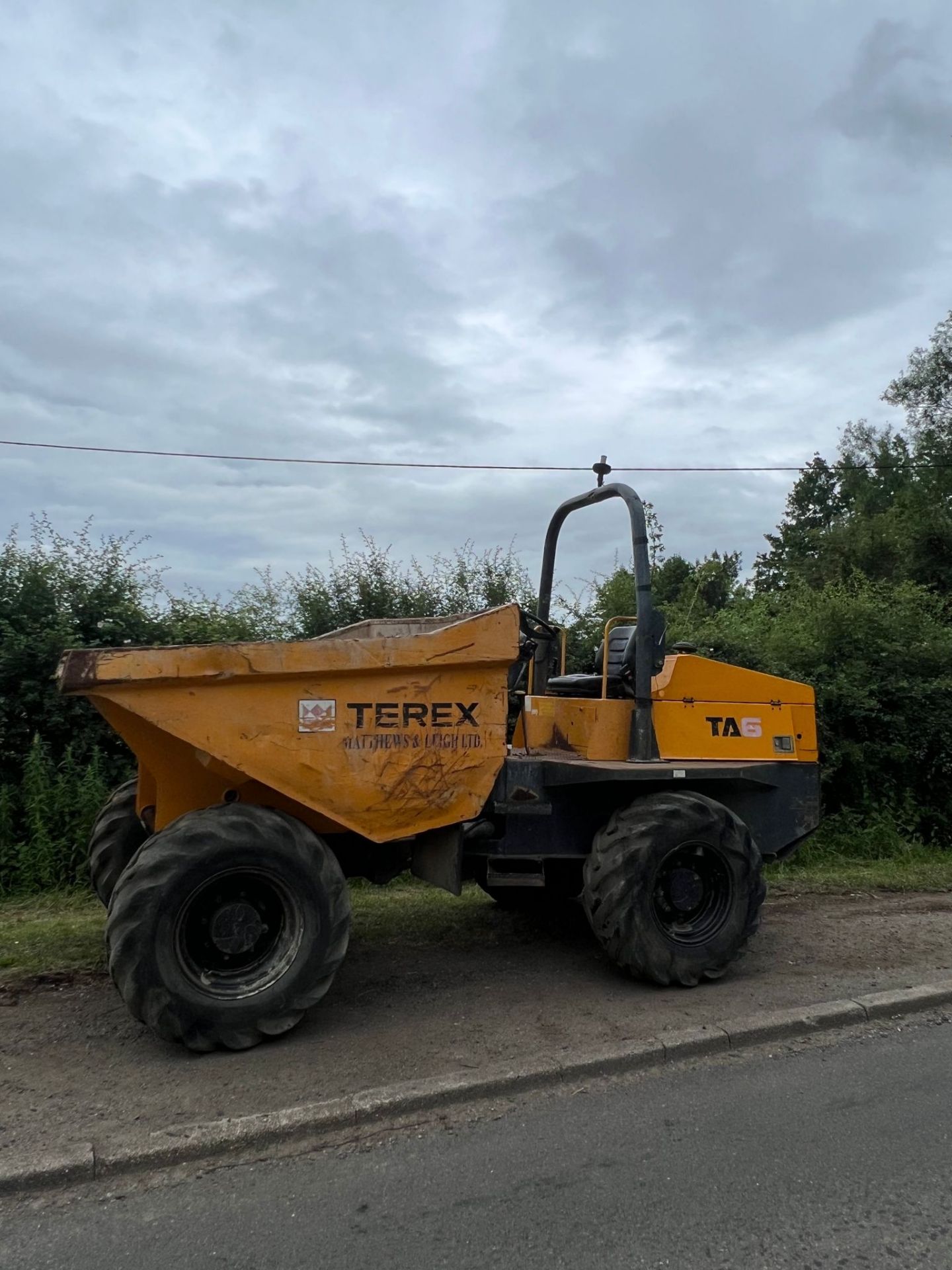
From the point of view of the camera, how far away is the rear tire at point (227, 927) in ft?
14.2

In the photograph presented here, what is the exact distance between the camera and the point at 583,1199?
10.9ft

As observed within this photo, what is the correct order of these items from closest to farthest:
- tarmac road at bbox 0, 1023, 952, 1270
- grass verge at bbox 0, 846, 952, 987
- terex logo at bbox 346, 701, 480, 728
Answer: tarmac road at bbox 0, 1023, 952, 1270 → terex logo at bbox 346, 701, 480, 728 → grass verge at bbox 0, 846, 952, 987

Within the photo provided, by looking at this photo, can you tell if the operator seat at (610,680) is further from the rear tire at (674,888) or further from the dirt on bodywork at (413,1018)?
the dirt on bodywork at (413,1018)

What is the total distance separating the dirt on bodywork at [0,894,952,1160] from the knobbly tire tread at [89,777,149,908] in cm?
67

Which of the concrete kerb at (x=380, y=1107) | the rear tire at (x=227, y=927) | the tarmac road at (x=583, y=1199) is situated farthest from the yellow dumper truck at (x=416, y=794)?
the tarmac road at (x=583, y=1199)

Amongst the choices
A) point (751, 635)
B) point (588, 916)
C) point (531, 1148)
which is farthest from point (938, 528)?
point (531, 1148)

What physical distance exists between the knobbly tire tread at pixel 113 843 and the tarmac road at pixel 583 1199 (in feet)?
8.95

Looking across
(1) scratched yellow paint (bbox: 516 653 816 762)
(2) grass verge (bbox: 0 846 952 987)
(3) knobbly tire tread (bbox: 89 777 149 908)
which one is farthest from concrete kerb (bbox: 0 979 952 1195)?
(3) knobbly tire tread (bbox: 89 777 149 908)

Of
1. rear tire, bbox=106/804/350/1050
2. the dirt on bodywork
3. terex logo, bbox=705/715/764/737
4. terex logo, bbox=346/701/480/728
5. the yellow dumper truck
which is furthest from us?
terex logo, bbox=705/715/764/737

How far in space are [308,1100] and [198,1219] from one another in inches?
31.7

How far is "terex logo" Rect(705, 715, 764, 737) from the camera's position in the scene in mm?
6184

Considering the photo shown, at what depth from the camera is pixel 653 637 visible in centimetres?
591

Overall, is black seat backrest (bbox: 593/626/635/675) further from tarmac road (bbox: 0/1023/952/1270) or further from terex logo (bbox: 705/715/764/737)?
tarmac road (bbox: 0/1023/952/1270)

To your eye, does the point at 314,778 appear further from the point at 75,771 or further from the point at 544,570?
the point at 75,771
